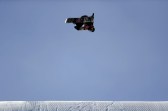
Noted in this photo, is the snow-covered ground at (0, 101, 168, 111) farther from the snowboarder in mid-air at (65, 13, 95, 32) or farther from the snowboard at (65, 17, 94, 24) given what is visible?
the snowboard at (65, 17, 94, 24)

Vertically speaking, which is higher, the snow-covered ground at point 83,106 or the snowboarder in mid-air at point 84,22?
the snowboarder in mid-air at point 84,22

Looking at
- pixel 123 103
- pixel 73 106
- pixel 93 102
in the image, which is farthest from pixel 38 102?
pixel 123 103

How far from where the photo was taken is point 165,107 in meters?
8.02

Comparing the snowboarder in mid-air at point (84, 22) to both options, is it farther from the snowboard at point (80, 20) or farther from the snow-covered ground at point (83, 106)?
the snow-covered ground at point (83, 106)

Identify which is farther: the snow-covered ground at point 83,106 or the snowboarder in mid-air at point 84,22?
the snowboarder in mid-air at point 84,22

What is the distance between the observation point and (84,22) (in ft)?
26.6

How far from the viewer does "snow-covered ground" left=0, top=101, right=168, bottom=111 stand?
7.82 m

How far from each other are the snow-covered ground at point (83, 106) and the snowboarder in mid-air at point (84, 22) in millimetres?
2120

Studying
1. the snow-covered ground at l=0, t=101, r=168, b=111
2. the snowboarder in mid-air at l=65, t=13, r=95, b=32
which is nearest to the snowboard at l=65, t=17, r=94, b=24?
the snowboarder in mid-air at l=65, t=13, r=95, b=32

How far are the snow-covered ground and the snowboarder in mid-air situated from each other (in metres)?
2.12

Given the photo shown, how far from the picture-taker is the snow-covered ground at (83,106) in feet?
25.7

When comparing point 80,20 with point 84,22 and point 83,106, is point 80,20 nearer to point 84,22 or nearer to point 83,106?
point 84,22

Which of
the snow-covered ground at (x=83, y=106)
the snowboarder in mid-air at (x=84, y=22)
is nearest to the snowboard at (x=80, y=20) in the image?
the snowboarder in mid-air at (x=84, y=22)

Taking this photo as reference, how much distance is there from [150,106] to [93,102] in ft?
5.26
